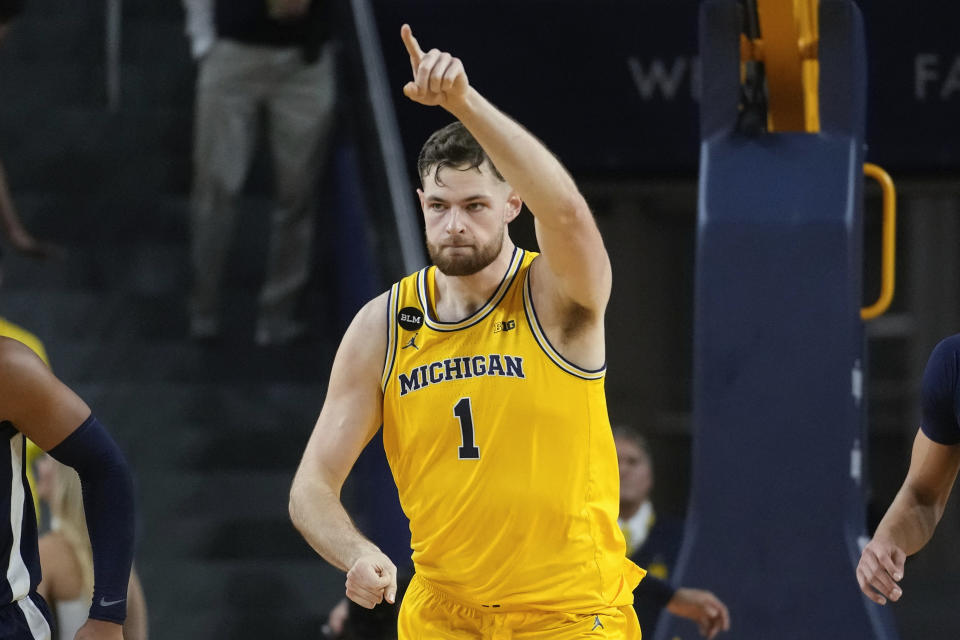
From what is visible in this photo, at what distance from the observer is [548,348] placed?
14.3ft

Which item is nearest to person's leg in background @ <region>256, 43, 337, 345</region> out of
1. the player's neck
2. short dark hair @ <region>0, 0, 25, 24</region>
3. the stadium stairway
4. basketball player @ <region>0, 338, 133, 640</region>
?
the stadium stairway

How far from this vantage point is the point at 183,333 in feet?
29.6

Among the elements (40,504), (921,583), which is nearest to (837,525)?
(40,504)

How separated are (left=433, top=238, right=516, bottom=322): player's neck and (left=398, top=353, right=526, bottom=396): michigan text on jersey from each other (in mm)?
137

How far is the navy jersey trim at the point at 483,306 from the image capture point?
4426mm

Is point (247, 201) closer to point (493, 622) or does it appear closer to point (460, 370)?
point (460, 370)

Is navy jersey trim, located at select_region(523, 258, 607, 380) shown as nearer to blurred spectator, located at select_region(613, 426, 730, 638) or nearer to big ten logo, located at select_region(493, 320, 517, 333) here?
big ten logo, located at select_region(493, 320, 517, 333)

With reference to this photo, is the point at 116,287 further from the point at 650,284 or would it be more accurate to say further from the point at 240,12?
the point at 650,284

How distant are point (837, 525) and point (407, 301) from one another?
8.90 ft

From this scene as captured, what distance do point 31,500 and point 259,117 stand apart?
4921 millimetres

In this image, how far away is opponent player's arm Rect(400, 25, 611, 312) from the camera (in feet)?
12.3

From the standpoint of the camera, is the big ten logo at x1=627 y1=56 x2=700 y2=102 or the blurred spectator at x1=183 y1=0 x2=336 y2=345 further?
the big ten logo at x1=627 y1=56 x2=700 y2=102

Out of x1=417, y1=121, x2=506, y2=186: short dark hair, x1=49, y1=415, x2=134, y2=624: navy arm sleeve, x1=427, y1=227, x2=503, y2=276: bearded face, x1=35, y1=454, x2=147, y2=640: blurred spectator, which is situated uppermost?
x1=417, y1=121, x2=506, y2=186: short dark hair

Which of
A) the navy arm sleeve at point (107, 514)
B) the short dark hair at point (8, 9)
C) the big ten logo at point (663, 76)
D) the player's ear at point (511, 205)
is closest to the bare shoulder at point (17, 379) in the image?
the navy arm sleeve at point (107, 514)
